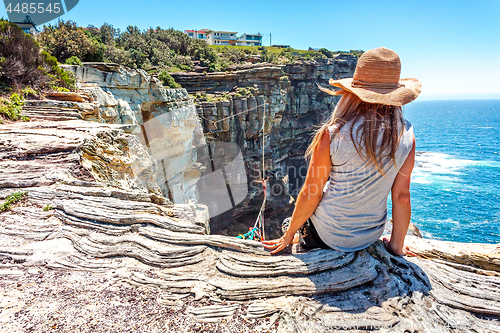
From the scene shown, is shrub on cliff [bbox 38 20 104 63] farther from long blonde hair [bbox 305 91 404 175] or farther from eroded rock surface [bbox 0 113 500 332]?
long blonde hair [bbox 305 91 404 175]

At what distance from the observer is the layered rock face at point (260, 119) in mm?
22188

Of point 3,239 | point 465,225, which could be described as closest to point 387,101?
point 3,239

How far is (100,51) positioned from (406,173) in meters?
17.6

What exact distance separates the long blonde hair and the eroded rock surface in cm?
82

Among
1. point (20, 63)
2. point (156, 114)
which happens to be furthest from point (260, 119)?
point (20, 63)

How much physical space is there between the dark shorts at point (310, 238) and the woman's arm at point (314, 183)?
224 millimetres

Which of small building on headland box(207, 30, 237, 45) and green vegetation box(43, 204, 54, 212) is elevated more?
small building on headland box(207, 30, 237, 45)

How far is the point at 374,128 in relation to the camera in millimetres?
1648

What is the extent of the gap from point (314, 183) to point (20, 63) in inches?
369

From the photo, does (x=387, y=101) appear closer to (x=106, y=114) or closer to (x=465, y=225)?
(x=106, y=114)

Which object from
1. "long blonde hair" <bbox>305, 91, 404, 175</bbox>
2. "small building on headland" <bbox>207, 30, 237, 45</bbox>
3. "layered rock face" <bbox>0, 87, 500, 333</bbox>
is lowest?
"layered rock face" <bbox>0, 87, 500, 333</bbox>

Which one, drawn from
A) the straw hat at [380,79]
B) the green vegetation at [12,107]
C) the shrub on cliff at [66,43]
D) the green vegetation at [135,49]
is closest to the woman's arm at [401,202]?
the straw hat at [380,79]

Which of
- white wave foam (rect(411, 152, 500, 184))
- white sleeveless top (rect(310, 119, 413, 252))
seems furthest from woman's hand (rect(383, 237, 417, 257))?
white wave foam (rect(411, 152, 500, 184))

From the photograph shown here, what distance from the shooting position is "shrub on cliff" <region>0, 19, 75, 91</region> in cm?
694
